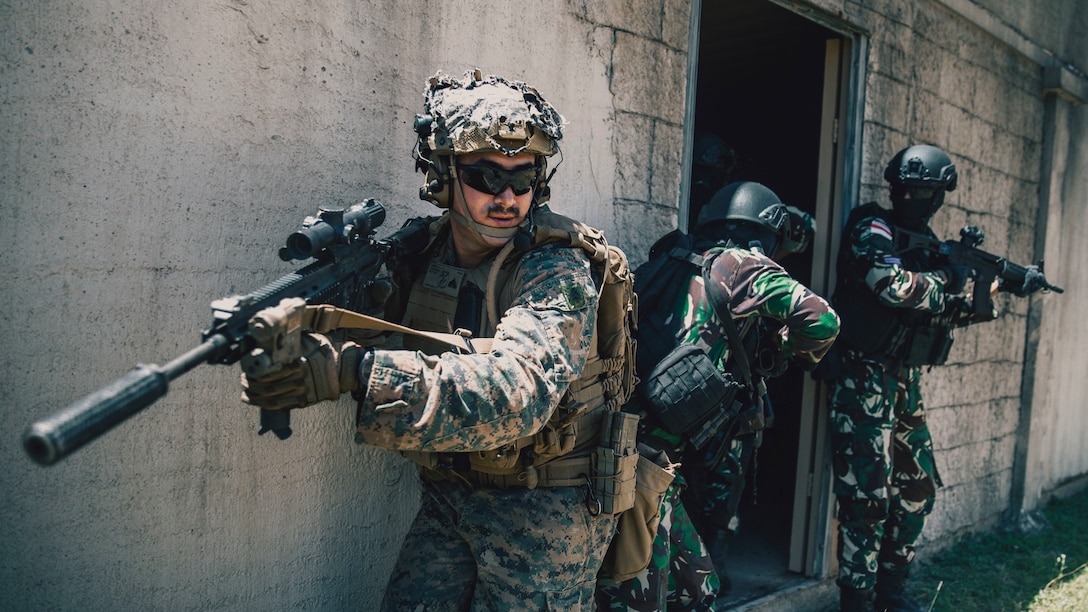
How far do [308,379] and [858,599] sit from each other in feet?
11.0

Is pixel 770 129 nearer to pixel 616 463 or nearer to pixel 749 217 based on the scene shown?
pixel 749 217

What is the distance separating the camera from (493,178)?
214 cm

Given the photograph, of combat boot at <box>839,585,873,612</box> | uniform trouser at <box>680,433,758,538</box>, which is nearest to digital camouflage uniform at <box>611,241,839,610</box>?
uniform trouser at <box>680,433,758,538</box>

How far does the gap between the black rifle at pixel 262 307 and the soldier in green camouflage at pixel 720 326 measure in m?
1.11

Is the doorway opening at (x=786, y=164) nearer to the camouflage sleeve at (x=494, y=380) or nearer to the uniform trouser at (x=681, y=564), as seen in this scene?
the uniform trouser at (x=681, y=564)

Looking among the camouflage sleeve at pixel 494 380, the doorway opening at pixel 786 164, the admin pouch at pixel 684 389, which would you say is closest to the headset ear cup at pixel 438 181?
the camouflage sleeve at pixel 494 380

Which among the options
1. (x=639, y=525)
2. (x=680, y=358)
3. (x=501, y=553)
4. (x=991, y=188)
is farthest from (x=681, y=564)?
(x=991, y=188)

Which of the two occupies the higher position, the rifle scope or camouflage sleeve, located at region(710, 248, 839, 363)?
the rifle scope

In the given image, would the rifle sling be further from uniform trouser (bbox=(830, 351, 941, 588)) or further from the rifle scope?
uniform trouser (bbox=(830, 351, 941, 588))

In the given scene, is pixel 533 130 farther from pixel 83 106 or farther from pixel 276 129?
pixel 83 106

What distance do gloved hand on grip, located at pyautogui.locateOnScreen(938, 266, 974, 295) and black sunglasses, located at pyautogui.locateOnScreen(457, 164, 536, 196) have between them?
3.01 m

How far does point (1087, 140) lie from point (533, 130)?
21.9 ft

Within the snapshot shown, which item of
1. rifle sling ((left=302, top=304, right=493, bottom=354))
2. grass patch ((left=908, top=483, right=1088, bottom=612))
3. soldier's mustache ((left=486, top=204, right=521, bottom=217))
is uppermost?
soldier's mustache ((left=486, top=204, right=521, bottom=217))

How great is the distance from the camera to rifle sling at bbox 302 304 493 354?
1763 mm
